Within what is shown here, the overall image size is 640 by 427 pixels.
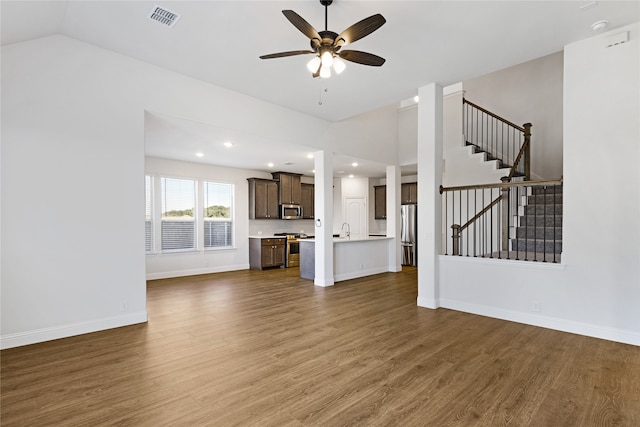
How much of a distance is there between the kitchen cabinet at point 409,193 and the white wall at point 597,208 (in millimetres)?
5383

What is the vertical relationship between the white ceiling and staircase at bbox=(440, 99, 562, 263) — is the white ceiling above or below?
above

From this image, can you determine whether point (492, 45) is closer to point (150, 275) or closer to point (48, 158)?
point (48, 158)

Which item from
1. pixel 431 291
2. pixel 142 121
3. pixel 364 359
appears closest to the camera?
pixel 364 359

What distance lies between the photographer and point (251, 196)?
8906 millimetres

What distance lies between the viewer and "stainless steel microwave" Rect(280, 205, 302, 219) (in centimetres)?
933

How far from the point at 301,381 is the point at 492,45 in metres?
4.10

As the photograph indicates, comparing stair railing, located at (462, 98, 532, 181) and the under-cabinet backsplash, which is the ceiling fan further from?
the under-cabinet backsplash

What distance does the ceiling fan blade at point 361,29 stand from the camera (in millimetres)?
2520

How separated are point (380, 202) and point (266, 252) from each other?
3.98 meters

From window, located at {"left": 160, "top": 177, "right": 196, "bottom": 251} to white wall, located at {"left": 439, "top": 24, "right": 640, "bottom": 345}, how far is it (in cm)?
701

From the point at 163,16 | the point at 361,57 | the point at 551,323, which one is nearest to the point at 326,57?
the point at 361,57

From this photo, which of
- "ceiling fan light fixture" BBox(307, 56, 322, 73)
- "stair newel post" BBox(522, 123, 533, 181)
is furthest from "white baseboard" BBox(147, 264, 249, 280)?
"stair newel post" BBox(522, 123, 533, 181)

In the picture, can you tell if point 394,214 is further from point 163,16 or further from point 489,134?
point 163,16

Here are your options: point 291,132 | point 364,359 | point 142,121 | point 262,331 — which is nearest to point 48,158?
point 142,121
